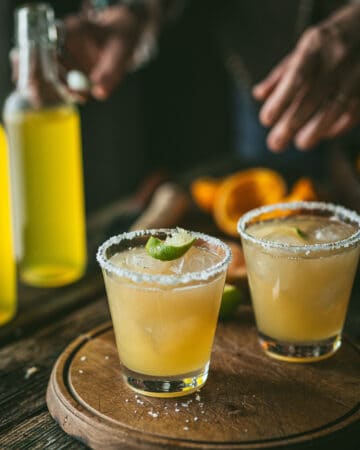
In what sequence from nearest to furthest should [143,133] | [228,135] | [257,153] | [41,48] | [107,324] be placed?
[107,324] < [41,48] < [257,153] < [143,133] < [228,135]

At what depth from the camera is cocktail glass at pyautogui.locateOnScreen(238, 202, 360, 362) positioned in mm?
1325

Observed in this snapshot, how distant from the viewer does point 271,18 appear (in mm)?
2811

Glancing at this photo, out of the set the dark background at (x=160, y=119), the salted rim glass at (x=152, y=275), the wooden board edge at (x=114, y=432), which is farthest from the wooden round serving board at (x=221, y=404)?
the dark background at (x=160, y=119)

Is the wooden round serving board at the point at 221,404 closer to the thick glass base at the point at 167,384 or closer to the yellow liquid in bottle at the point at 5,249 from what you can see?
the thick glass base at the point at 167,384

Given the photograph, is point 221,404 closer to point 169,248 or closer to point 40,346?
point 169,248

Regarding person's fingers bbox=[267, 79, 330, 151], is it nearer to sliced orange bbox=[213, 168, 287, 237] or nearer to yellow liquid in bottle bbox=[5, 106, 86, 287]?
sliced orange bbox=[213, 168, 287, 237]

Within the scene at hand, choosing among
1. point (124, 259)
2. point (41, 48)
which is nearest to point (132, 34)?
point (41, 48)

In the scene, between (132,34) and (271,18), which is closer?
(132,34)

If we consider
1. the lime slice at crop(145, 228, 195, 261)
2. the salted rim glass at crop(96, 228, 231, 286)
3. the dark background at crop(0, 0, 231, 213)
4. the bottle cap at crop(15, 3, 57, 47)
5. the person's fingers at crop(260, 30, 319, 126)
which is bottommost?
the dark background at crop(0, 0, 231, 213)

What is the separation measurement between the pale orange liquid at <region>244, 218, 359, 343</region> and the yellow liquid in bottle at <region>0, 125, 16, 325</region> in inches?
24.0

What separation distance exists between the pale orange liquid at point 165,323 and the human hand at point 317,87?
0.60 metres

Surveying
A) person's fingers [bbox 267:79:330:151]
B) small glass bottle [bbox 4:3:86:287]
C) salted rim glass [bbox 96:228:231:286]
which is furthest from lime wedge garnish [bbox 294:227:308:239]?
small glass bottle [bbox 4:3:86:287]

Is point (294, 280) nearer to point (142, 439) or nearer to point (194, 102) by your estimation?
point (142, 439)

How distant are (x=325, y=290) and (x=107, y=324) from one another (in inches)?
19.4
